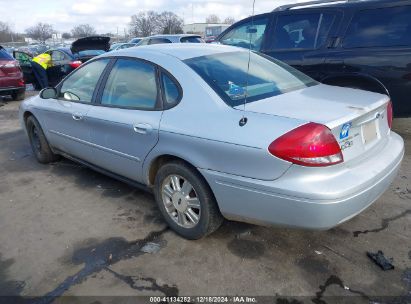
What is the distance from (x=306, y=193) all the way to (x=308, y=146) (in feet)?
0.96

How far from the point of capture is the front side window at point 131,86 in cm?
330

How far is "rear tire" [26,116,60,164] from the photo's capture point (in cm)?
507

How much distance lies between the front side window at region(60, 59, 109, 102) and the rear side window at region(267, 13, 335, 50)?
2.94 meters

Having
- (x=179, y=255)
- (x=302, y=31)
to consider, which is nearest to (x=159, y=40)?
(x=302, y=31)

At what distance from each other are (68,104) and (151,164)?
1.60 m

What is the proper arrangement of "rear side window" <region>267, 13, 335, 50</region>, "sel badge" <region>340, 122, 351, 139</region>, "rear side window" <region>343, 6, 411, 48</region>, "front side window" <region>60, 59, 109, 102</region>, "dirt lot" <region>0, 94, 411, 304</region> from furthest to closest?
"rear side window" <region>267, 13, 335, 50</region> → "rear side window" <region>343, 6, 411, 48</region> → "front side window" <region>60, 59, 109, 102</region> → "dirt lot" <region>0, 94, 411, 304</region> → "sel badge" <region>340, 122, 351, 139</region>

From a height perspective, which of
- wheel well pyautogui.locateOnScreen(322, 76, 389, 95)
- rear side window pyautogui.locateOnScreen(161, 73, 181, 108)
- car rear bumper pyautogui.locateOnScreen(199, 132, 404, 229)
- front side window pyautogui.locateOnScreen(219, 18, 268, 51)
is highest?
front side window pyautogui.locateOnScreen(219, 18, 268, 51)

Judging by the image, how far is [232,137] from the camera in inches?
102

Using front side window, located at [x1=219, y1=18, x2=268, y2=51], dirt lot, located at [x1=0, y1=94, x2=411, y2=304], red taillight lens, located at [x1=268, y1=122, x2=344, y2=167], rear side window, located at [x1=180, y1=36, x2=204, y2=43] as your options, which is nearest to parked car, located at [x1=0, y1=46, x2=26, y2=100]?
rear side window, located at [x1=180, y1=36, x2=204, y2=43]

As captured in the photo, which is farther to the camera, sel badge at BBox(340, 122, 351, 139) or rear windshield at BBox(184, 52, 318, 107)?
rear windshield at BBox(184, 52, 318, 107)

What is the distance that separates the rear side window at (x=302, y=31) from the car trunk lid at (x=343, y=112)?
2.50 m

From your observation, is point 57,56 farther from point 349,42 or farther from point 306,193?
point 306,193

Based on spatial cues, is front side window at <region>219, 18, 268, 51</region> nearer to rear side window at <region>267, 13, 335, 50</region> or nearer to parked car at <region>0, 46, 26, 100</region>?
rear side window at <region>267, 13, 335, 50</region>

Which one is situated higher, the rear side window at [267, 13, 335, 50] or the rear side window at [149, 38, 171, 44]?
the rear side window at [267, 13, 335, 50]
